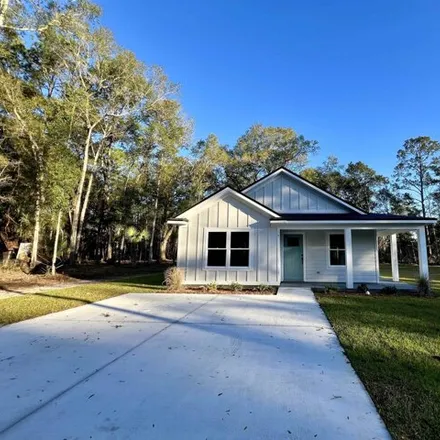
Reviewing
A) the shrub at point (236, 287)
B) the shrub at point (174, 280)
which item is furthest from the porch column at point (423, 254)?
the shrub at point (174, 280)

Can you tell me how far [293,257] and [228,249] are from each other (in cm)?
352

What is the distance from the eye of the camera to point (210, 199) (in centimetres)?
1284

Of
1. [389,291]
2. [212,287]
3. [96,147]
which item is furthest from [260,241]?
[96,147]

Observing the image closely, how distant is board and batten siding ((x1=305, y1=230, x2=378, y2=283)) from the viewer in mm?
14188

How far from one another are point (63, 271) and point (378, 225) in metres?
15.7

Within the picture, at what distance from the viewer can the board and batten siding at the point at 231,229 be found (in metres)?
12.4

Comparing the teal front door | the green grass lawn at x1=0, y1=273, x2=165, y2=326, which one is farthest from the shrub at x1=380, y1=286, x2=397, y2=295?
the green grass lawn at x1=0, y1=273, x2=165, y2=326

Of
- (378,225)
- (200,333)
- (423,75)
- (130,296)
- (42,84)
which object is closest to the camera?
(200,333)

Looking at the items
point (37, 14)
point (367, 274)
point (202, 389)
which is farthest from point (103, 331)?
point (37, 14)

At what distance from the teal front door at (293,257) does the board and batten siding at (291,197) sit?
1.37 meters

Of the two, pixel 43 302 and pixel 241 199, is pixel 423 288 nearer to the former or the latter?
pixel 241 199

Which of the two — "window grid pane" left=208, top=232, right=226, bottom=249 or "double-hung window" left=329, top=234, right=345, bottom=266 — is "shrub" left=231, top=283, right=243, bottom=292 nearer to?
"window grid pane" left=208, top=232, right=226, bottom=249

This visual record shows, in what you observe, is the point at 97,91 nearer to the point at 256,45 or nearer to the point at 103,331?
the point at 256,45

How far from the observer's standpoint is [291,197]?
1516 centimetres
